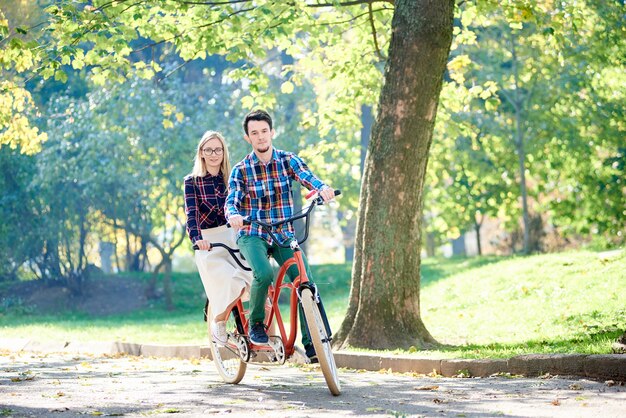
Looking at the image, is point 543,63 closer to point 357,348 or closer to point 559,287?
point 559,287

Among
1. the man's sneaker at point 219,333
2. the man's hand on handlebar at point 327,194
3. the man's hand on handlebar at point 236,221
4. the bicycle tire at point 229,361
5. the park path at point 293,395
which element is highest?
the man's hand on handlebar at point 327,194

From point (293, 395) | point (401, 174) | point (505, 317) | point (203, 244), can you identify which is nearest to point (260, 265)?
point (203, 244)

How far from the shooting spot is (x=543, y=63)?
86.3 feet

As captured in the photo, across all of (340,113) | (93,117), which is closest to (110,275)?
(93,117)

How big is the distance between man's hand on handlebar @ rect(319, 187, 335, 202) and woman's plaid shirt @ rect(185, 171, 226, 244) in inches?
67.1

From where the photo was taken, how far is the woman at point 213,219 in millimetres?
9039

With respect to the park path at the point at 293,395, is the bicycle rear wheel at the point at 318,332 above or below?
above

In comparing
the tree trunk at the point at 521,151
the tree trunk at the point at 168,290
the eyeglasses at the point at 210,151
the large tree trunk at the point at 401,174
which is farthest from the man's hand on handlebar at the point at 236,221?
the tree trunk at the point at 168,290

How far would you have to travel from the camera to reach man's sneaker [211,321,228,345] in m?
9.07

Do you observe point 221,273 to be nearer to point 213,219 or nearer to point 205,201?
point 213,219

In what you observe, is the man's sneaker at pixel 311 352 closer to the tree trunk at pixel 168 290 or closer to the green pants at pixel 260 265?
the green pants at pixel 260 265

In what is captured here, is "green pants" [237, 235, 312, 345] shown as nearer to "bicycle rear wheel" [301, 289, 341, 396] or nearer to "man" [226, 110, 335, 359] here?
"man" [226, 110, 335, 359]

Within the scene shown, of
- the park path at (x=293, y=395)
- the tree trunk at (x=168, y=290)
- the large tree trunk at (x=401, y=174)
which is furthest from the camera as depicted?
the tree trunk at (x=168, y=290)

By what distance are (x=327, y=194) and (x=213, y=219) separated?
184 centimetres
